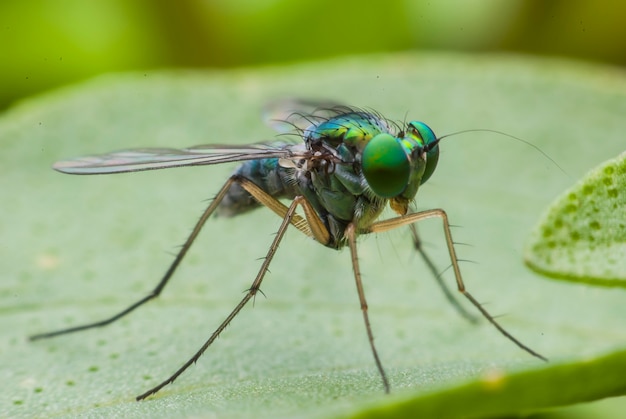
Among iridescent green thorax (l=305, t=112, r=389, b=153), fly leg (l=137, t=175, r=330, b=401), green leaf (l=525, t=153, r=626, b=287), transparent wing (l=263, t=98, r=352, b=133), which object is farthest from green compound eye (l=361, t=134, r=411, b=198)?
transparent wing (l=263, t=98, r=352, b=133)

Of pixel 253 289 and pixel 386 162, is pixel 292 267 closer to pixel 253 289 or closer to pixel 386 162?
pixel 253 289

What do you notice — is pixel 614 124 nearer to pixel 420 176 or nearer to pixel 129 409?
pixel 420 176

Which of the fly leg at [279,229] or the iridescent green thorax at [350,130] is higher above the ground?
the iridescent green thorax at [350,130]

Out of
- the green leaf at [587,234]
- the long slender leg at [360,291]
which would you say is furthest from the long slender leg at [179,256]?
the green leaf at [587,234]

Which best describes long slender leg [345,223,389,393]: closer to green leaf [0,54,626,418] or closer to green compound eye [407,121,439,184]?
green leaf [0,54,626,418]

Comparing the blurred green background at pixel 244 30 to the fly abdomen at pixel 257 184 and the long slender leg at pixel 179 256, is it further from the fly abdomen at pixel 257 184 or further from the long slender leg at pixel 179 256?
the long slender leg at pixel 179 256

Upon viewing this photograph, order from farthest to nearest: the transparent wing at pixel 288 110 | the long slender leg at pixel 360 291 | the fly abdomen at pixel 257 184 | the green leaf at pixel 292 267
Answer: the transparent wing at pixel 288 110, the fly abdomen at pixel 257 184, the long slender leg at pixel 360 291, the green leaf at pixel 292 267

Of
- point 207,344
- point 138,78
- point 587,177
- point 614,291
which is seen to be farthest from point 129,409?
point 138,78
